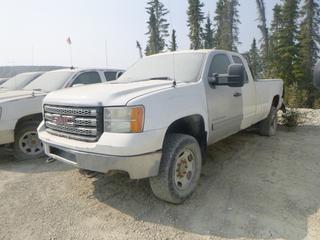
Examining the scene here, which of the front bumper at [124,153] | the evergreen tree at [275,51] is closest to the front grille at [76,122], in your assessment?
the front bumper at [124,153]

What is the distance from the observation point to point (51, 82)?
21.7ft

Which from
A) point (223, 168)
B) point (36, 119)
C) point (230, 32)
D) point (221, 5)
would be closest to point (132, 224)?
point (223, 168)

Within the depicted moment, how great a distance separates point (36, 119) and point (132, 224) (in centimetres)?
334

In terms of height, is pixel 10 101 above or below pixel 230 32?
below

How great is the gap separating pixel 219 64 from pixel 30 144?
12.3 ft

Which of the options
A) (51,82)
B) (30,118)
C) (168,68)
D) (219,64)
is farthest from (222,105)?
(51,82)

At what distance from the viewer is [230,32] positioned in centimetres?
4334

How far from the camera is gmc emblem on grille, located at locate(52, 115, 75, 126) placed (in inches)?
140

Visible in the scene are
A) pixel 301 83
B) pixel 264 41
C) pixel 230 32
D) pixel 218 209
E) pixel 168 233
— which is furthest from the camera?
pixel 230 32

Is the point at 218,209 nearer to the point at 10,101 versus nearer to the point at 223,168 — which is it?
the point at 223,168

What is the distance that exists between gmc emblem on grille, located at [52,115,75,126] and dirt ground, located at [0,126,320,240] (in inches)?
40.0

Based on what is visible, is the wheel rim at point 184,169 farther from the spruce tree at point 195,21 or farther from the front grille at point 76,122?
the spruce tree at point 195,21

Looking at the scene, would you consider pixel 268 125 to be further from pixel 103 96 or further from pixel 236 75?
pixel 103 96

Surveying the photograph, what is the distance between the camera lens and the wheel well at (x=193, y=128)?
12.5 feet
